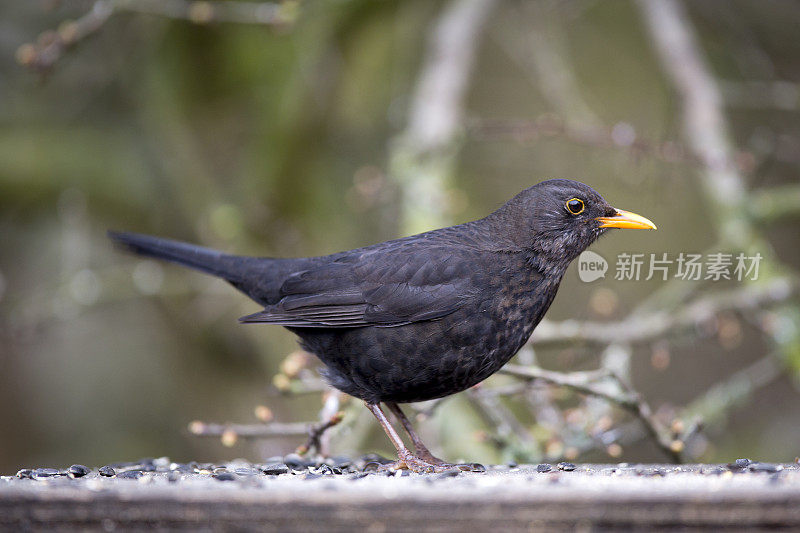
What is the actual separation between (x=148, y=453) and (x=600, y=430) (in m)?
4.99

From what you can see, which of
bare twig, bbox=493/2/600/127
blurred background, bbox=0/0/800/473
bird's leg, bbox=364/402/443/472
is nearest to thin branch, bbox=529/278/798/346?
blurred background, bbox=0/0/800/473

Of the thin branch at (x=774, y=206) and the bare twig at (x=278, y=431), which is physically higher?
the thin branch at (x=774, y=206)

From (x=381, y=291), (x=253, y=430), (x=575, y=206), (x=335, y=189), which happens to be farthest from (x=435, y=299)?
(x=335, y=189)

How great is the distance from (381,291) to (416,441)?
673 millimetres

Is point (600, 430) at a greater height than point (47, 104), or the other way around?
point (47, 104)

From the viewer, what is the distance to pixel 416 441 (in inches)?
150

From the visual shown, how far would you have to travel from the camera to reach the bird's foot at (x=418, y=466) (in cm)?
334

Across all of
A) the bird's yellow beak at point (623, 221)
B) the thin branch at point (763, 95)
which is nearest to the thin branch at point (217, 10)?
the bird's yellow beak at point (623, 221)

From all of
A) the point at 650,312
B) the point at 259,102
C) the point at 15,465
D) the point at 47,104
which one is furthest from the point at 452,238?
the point at 15,465

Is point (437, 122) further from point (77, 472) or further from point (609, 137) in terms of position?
point (77, 472)

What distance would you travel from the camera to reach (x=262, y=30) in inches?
238

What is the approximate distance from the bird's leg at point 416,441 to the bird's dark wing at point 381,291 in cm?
49

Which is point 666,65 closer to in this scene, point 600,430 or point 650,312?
point 650,312

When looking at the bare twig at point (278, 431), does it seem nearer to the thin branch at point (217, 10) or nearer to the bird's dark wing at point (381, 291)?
the bird's dark wing at point (381, 291)
